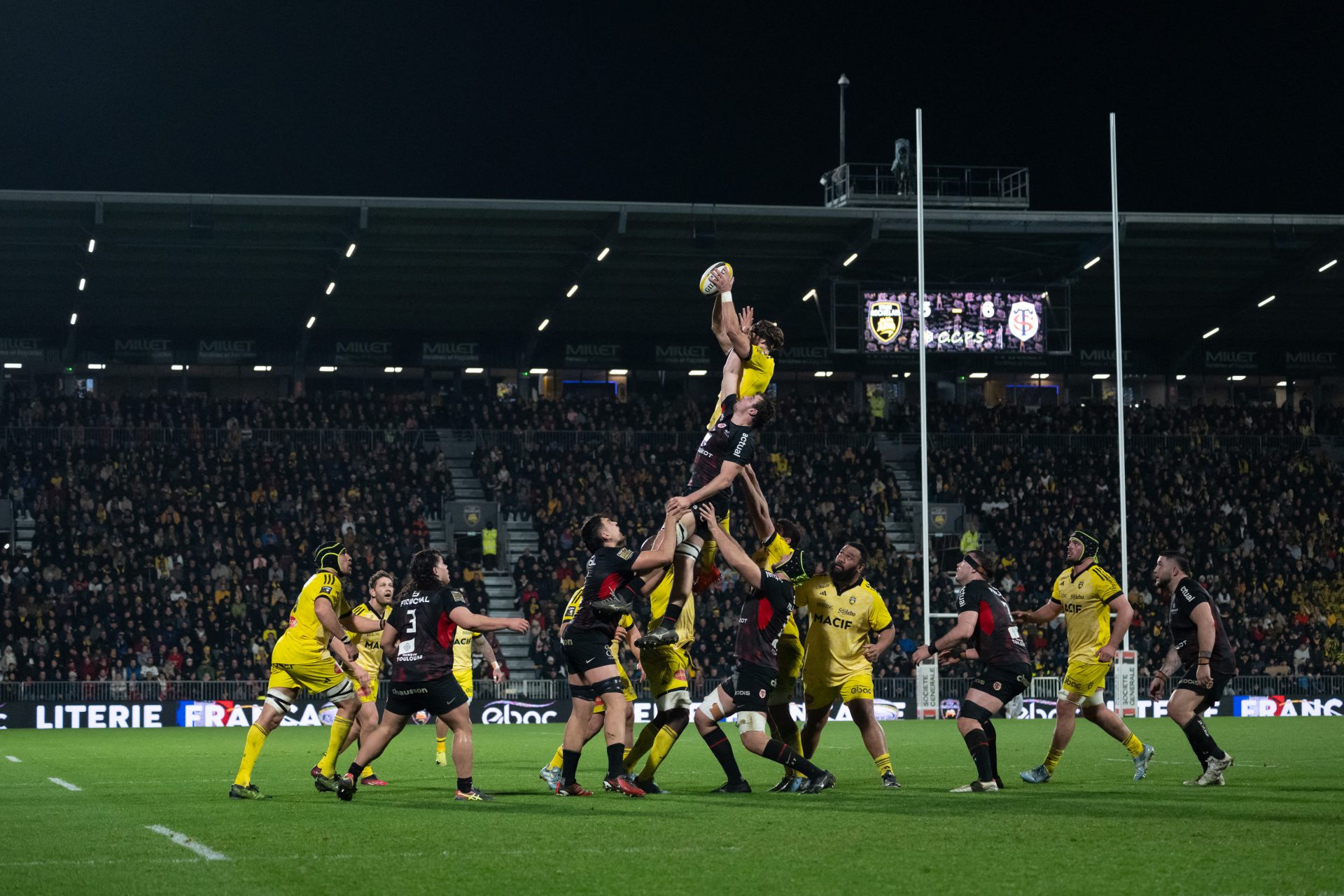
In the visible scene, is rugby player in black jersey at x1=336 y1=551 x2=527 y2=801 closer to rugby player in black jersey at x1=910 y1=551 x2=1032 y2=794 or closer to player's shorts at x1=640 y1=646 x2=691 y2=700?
player's shorts at x1=640 y1=646 x2=691 y2=700

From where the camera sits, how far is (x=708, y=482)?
1441 centimetres

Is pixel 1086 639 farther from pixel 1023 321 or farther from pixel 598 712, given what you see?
pixel 1023 321

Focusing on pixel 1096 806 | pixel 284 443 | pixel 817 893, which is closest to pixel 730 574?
pixel 284 443

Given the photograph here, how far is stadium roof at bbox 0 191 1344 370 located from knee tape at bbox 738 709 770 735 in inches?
1036

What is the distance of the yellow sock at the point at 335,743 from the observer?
15.0m

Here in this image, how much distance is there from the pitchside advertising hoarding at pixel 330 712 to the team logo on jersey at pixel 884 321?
30.0 feet

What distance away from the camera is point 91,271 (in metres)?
43.1

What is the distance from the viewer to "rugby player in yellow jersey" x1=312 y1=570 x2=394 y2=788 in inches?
640

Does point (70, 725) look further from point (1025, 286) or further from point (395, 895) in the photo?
point (395, 895)

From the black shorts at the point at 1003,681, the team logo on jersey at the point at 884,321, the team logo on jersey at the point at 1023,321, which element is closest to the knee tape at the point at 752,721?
the black shorts at the point at 1003,681

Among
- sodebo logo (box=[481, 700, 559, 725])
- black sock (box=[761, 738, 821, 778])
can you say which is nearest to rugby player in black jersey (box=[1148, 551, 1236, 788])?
black sock (box=[761, 738, 821, 778])

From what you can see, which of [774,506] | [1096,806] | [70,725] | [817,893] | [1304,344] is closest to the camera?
[817,893]

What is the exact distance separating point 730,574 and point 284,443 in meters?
14.1

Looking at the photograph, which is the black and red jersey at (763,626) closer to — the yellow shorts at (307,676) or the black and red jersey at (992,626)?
the black and red jersey at (992,626)
